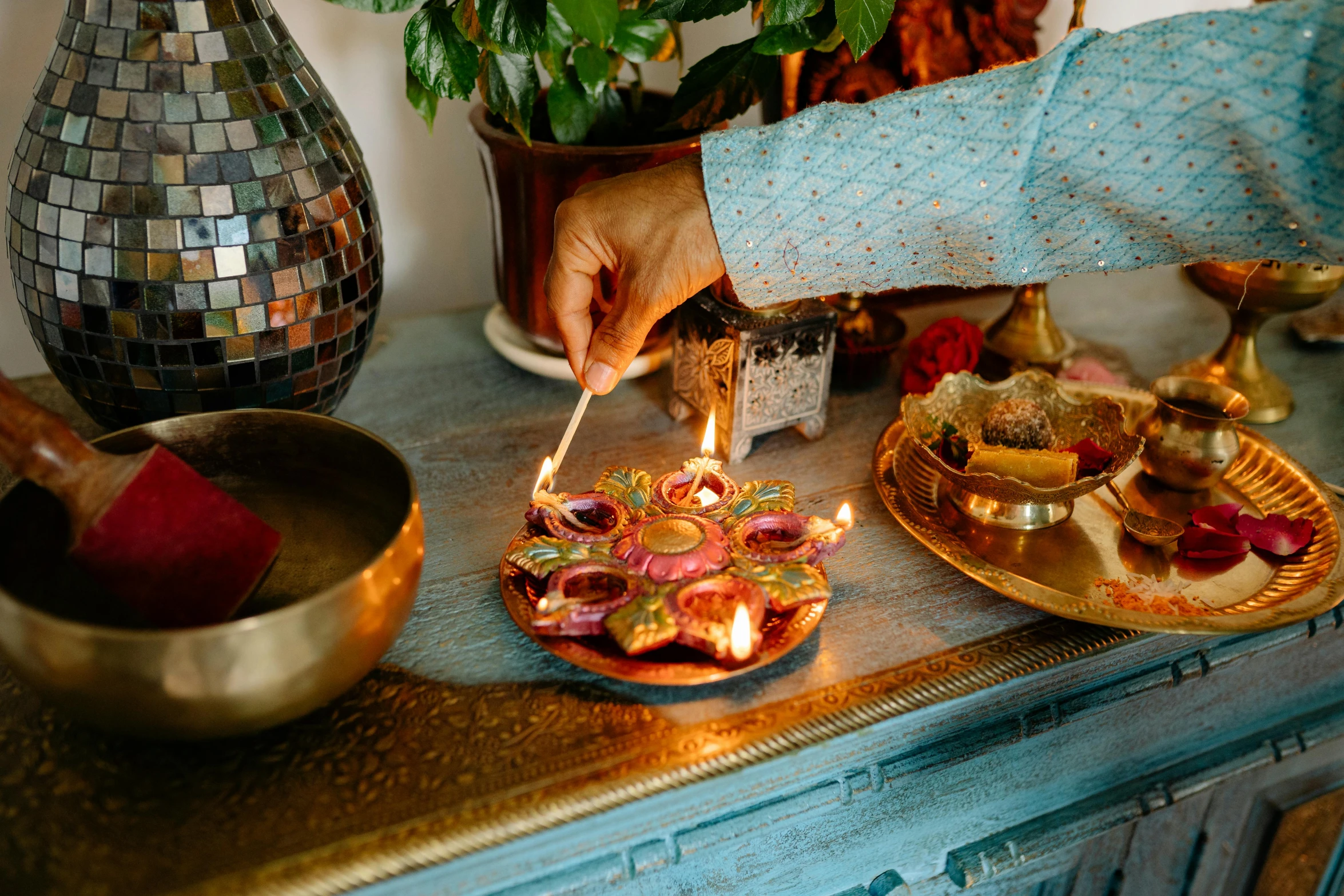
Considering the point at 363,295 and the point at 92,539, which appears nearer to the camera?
the point at 92,539

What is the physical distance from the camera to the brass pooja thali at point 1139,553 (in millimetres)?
677

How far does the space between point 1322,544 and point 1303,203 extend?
0.91 feet

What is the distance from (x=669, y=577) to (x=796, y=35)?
476mm

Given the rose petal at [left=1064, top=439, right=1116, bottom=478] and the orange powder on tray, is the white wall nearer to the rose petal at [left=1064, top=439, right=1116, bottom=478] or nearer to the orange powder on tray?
the rose petal at [left=1064, top=439, right=1116, bottom=478]

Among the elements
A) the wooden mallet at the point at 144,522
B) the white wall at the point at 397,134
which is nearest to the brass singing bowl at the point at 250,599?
the wooden mallet at the point at 144,522

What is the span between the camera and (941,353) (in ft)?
3.12

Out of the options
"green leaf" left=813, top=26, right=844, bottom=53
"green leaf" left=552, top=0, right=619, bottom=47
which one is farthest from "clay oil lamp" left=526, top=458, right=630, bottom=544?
"green leaf" left=813, top=26, right=844, bottom=53

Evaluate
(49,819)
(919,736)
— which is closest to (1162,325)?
(919,736)

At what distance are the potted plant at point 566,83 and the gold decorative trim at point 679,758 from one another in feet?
1.54

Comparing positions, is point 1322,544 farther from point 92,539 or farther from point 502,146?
point 92,539

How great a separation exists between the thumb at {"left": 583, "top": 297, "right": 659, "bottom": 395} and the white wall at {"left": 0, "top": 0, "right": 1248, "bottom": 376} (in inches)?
18.8

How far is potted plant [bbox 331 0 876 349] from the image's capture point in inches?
28.9

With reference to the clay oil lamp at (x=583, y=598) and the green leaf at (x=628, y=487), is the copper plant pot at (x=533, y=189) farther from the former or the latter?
the clay oil lamp at (x=583, y=598)

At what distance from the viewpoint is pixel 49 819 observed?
0.52 m
